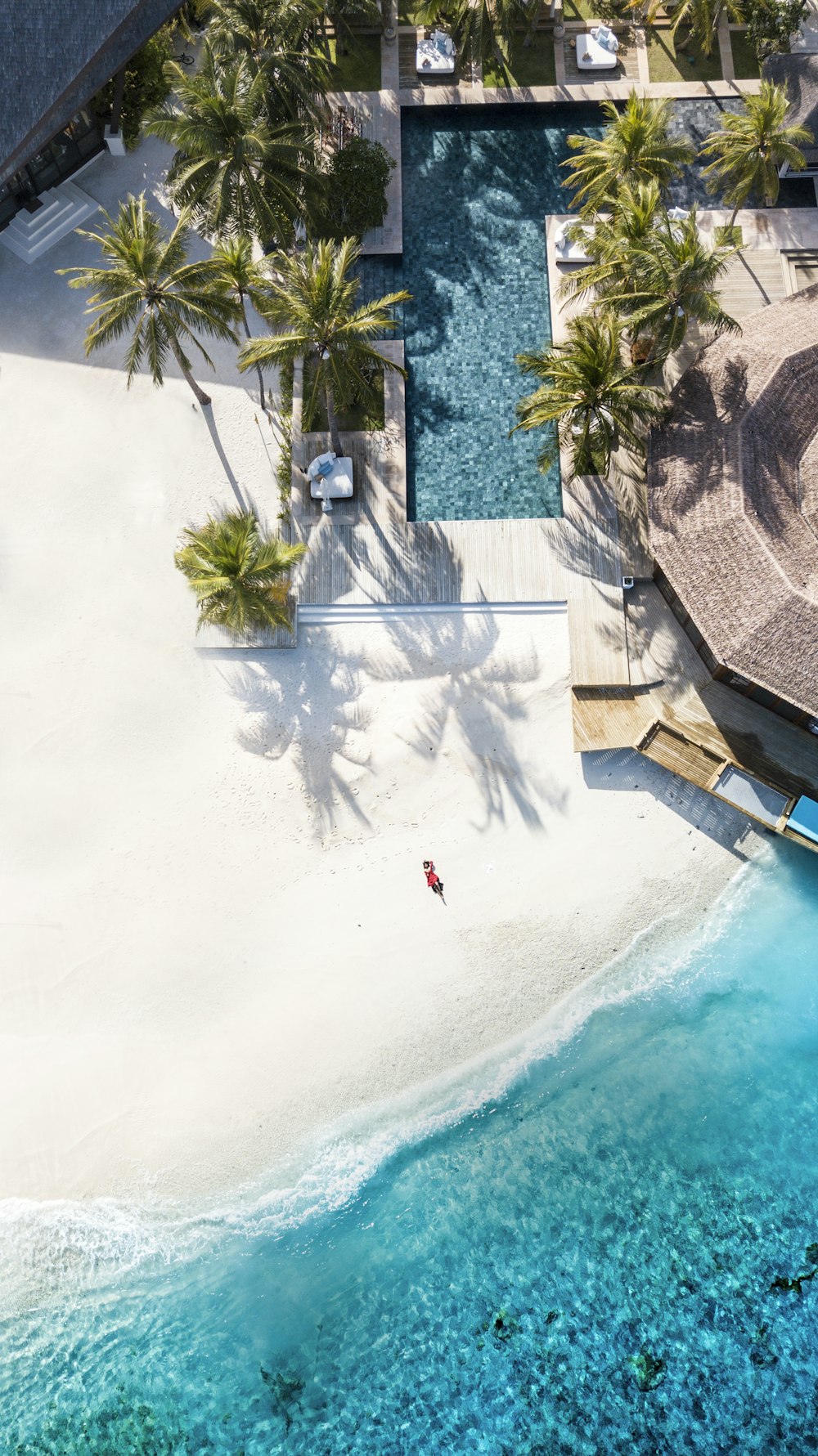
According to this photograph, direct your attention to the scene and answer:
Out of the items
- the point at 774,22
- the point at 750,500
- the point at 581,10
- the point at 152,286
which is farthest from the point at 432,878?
the point at 581,10

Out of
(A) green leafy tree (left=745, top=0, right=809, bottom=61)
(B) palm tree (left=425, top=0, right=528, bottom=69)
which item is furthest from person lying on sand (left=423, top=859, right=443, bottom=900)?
(A) green leafy tree (left=745, top=0, right=809, bottom=61)

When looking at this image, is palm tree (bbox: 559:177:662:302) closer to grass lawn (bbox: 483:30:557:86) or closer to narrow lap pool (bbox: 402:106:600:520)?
narrow lap pool (bbox: 402:106:600:520)

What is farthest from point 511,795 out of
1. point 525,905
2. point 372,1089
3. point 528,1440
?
point 528,1440

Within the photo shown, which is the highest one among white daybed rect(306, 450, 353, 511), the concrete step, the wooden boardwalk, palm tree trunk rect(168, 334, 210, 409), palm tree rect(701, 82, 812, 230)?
palm tree rect(701, 82, 812, 230)

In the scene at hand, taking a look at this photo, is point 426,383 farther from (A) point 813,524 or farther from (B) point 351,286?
(A) point 813,524

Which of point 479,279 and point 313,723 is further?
point 479,279

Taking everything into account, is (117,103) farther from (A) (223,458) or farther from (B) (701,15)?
(B) (701,15)

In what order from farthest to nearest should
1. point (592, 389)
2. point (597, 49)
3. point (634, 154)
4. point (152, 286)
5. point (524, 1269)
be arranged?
point (597, 49)
point (634, 154)
point (524, 1269)
point (592, 389)
point (152, 286)
